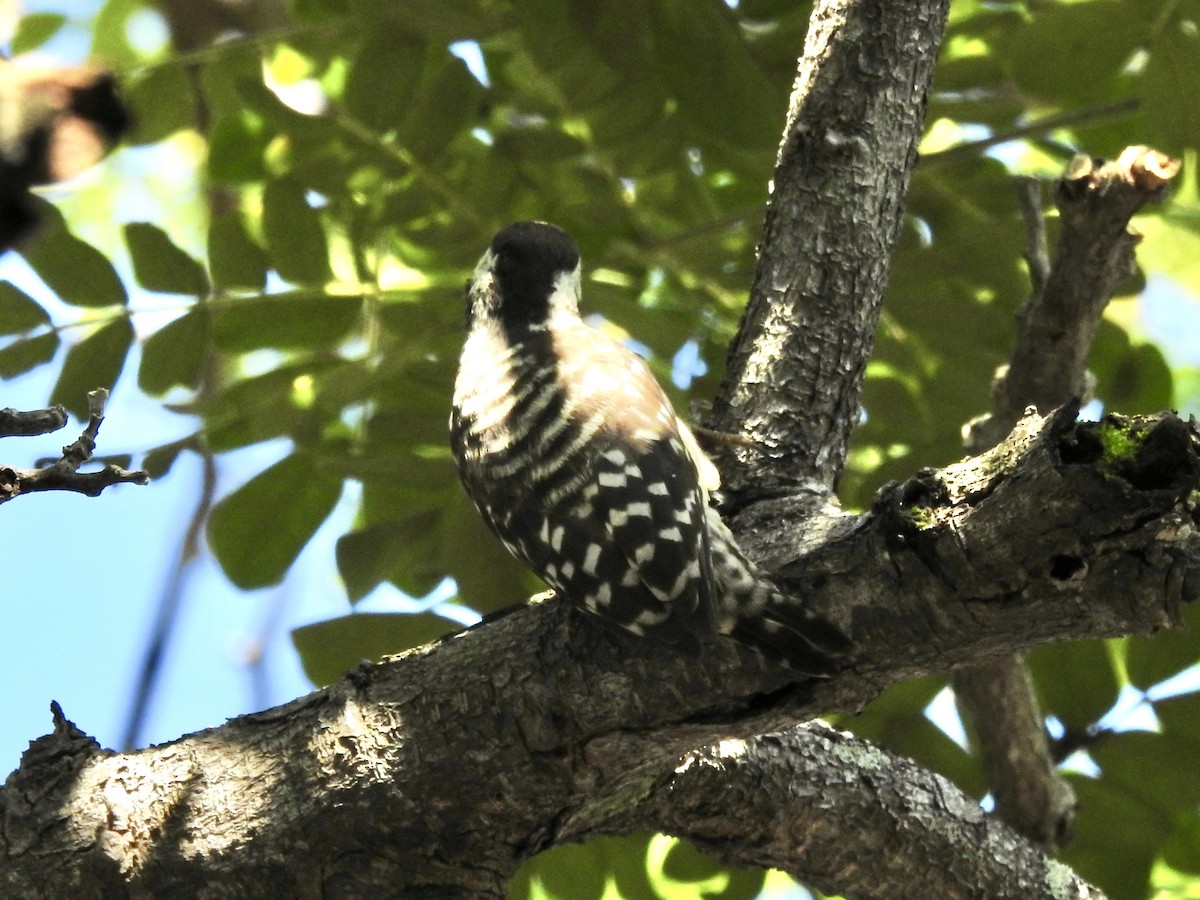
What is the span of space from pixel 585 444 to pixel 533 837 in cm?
78

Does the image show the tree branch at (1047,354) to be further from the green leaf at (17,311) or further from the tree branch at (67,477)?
the green leaf at (17,311)

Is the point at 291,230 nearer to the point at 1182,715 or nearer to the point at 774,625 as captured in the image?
the point at 774,625

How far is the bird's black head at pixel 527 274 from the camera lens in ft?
10.6

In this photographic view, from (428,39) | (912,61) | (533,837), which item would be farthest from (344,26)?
(533,837)

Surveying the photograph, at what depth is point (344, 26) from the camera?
3582 mm

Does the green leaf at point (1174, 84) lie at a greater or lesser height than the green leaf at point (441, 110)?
lesser

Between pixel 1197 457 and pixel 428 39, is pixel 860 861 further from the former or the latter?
pixel 428 39

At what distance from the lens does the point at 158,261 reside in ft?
11.2

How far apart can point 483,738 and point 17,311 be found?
5.84ft

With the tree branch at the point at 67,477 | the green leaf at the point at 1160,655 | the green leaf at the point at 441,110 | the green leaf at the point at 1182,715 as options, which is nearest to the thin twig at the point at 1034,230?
the green leaf at the point at 1160,655

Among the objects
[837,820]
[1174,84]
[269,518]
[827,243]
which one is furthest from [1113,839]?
[269,518]

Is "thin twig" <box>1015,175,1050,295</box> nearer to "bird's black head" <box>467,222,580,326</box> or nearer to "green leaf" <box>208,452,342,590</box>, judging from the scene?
"bird's black head" <box>467,222,580,326</box>

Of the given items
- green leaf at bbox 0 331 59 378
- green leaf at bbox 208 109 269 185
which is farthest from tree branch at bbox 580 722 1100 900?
green leaf at bbox 208 109 269 185

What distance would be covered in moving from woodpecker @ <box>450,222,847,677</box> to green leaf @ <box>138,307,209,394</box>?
0.87 m
